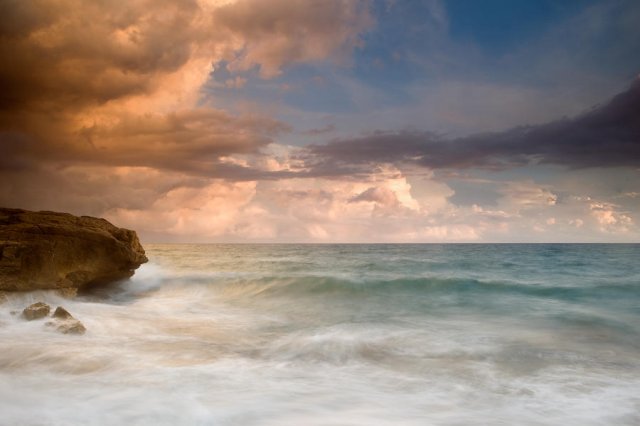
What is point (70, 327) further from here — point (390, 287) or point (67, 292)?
point (390, 287)

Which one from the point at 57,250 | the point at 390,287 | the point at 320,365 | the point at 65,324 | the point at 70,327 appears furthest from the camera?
the point at 390,287

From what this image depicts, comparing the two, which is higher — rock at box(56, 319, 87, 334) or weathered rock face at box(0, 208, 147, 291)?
weathered rock face at box(0, 208, 147, 291)

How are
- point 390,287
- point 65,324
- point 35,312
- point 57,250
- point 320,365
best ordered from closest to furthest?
point 320,365 → point 65,324 → point 35,312 → point 57,250 → point 390,287

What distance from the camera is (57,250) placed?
12.8 meters

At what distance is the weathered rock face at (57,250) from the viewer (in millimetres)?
11859

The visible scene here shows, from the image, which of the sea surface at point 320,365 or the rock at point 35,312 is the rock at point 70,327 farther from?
the rock at point 35,312

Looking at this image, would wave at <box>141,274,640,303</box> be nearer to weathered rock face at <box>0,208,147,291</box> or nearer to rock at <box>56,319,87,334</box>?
weathered rock face at <box>0,208,147,291</box>

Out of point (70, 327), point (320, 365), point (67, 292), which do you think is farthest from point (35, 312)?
point (320, 365)

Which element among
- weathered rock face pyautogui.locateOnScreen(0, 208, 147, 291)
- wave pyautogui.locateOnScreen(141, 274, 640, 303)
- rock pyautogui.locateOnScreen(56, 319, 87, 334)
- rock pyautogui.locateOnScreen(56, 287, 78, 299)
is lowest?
wave pyautogui.locateOnScreen(141, 274, 640, 303)

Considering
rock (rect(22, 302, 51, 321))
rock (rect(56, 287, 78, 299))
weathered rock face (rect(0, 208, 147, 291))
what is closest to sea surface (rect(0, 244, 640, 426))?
rock (rect(22, 302, 51, 321))

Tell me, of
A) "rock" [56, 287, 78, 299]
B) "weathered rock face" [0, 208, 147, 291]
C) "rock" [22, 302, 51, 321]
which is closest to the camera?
"rock" [22, 302, 51, 321]

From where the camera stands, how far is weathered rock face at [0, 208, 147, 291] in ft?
38.9

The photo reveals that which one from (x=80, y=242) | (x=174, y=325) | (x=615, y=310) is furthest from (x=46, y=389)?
(x=615, y=310)

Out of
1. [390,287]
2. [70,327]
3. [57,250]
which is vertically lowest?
[390,287]
